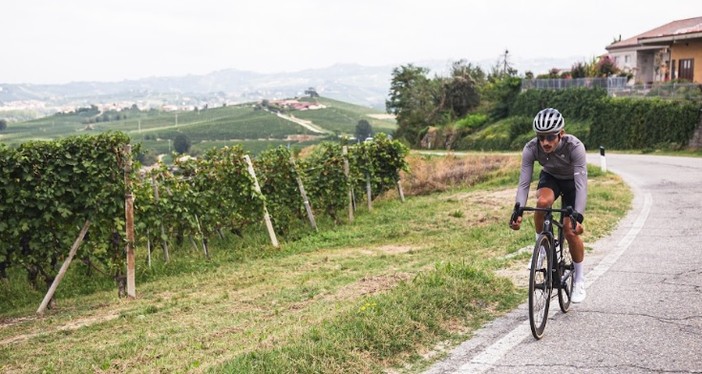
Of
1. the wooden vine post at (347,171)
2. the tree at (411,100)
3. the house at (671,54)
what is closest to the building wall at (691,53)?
the house at (671,54)

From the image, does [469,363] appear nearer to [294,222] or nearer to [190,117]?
[294,222]

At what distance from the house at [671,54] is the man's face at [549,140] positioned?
40.4m

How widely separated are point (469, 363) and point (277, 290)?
15.8 feet

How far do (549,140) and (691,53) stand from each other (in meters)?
43.0

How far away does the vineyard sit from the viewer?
10.7m

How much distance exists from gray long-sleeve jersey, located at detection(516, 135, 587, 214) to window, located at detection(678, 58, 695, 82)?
1653 inches

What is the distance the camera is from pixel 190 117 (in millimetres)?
148500

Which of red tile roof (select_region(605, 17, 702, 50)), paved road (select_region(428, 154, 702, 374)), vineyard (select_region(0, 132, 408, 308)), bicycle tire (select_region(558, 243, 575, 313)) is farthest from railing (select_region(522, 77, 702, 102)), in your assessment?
bicycle tire (select_region(558, 243, 575, 313))

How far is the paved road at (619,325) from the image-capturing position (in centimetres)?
544

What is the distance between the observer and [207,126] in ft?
404

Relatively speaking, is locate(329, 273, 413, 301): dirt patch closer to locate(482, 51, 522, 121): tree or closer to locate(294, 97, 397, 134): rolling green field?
locate(482, 51, 522, 121): tree

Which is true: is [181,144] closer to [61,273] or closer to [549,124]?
[61,273]

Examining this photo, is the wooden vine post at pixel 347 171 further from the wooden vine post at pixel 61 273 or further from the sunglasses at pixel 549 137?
the sunglasses at pixel 549 137

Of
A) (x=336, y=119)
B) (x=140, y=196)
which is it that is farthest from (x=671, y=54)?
(x=336, y=119)
